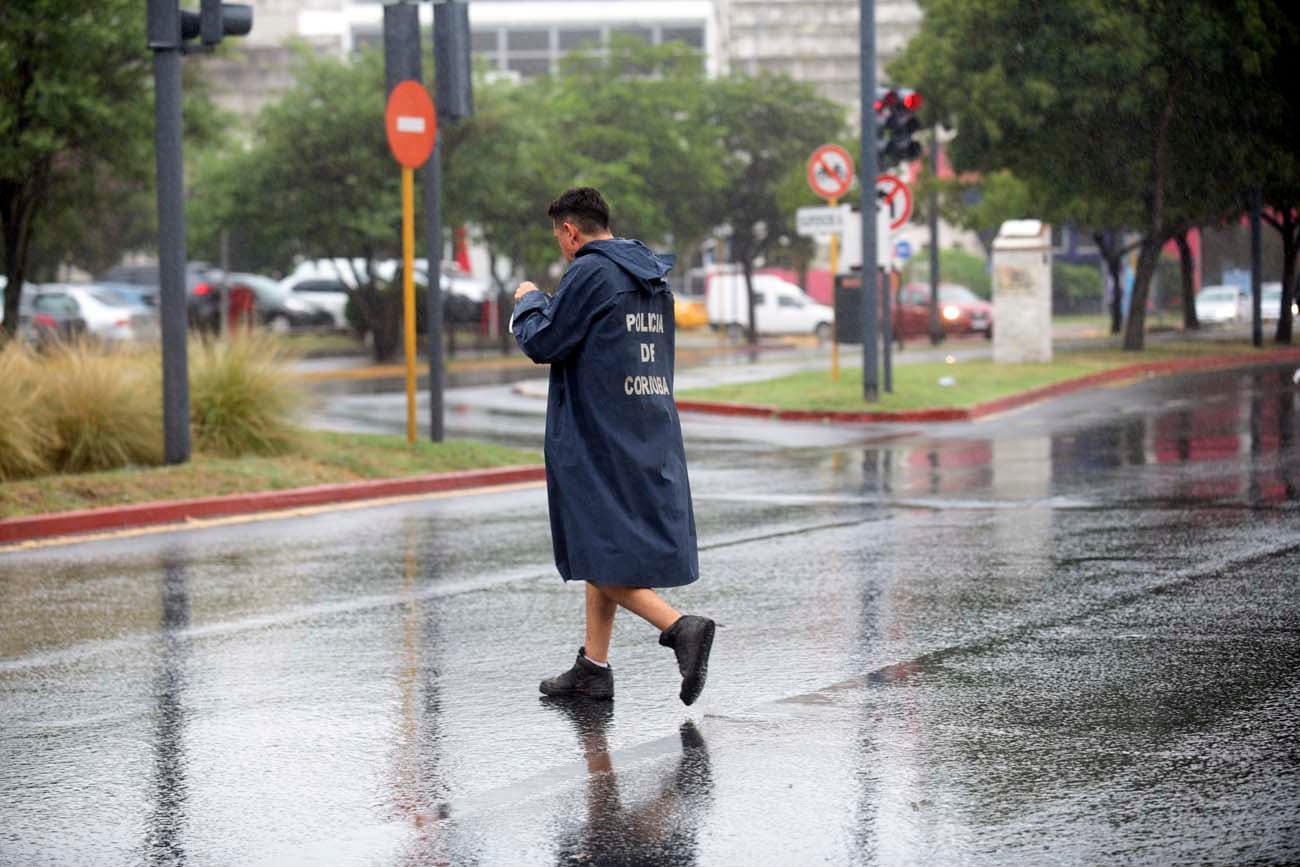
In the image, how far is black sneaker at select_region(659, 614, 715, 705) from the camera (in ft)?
22.2

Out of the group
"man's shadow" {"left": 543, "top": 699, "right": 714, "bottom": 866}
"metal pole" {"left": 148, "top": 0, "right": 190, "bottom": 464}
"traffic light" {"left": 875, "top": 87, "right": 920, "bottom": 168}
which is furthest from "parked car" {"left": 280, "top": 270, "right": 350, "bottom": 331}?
"man's shadow" {"left": 543, "top": 699, "right": 714, "bottom": 866}

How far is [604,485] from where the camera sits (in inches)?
265

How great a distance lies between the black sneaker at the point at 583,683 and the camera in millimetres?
7105

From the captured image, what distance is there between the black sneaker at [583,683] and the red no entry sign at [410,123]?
9.43 metres

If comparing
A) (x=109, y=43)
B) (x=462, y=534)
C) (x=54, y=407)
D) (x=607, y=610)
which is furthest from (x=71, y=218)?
(x=607, y=610)

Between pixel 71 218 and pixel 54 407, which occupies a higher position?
pixel 71 218

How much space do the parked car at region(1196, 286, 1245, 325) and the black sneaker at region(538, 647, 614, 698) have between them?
183 feet

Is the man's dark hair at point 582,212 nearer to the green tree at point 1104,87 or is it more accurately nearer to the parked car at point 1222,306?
the green tree at point 1104,87

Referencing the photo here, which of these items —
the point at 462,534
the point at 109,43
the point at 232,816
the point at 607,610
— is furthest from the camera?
the point at 109,43

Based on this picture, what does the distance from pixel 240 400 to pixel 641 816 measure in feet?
35.9

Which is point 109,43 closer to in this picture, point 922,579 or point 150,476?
point 150,476

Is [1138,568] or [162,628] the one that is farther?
[1138,568]

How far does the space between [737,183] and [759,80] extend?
330cm

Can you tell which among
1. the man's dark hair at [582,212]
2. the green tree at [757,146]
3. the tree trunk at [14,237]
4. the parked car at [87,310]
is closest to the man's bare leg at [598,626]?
the man's dark hair at [582,212]
